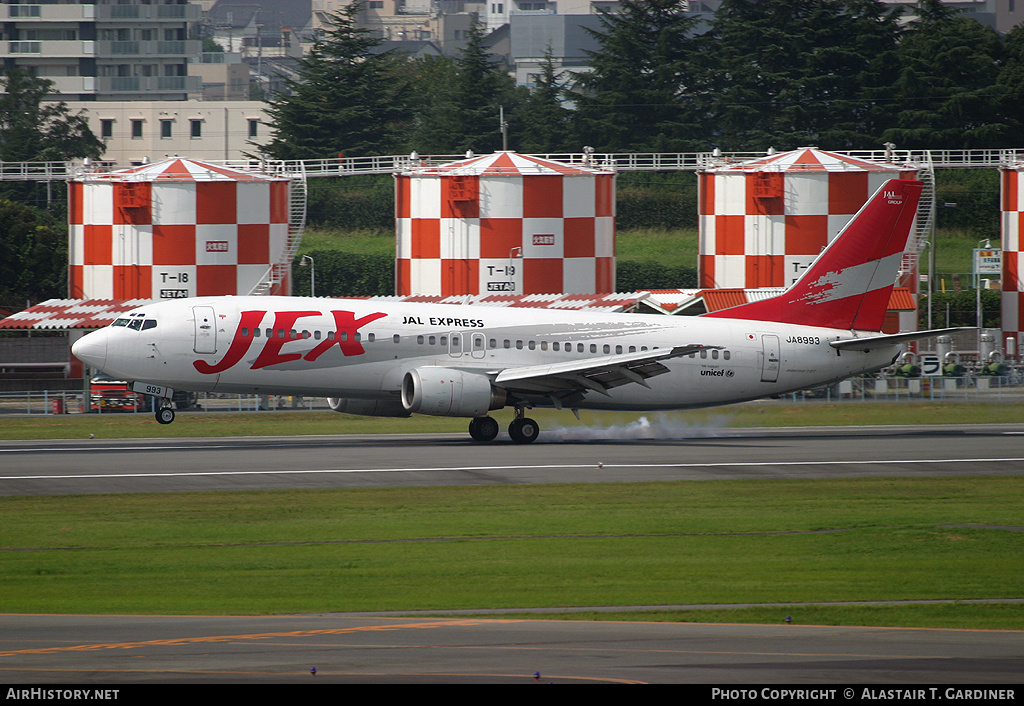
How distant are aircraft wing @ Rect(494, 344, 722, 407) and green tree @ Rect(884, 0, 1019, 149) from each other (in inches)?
2739

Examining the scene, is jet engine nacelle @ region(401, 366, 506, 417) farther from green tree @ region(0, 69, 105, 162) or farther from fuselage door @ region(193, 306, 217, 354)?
green tree @ region(0, 69, 105, 162)

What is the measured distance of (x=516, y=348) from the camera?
1292 inches

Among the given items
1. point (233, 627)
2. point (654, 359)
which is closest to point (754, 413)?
point (654, 359)

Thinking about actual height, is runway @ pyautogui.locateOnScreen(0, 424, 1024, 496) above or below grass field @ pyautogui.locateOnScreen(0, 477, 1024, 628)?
below

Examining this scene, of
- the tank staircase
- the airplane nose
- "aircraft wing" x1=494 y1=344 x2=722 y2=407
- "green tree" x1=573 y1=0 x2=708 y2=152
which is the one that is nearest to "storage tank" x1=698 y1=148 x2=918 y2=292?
the tank staircase

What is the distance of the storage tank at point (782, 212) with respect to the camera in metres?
55.8

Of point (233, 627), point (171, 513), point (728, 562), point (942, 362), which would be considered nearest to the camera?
point (233, 627)

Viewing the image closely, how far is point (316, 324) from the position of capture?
31.1 metres

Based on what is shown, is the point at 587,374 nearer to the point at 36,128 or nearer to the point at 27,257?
the point at 27,257

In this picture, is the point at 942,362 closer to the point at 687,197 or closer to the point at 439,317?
the point at 439,317

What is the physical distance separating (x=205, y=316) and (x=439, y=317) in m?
6.06

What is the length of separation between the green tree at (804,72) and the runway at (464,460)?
68615 mm

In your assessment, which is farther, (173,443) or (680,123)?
(680,123)

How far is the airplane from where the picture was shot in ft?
100
